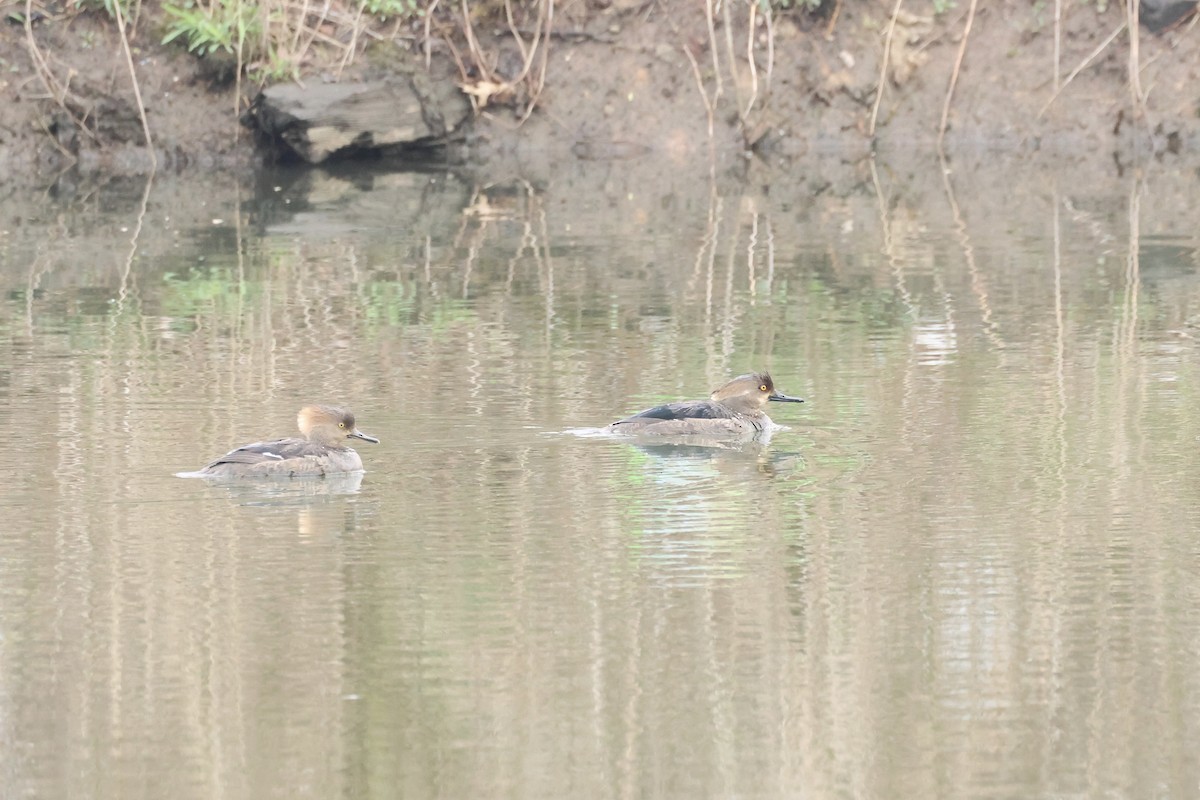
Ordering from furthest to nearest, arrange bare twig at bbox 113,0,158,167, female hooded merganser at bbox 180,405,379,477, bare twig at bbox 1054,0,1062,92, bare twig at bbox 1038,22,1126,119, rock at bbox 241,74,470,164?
bare twig at bbox 1054,0,1062,92 → bare twig at bbox 1038,22,1126,119 → rock at bbox 241,74,470,164 → bare twig at bbox 113,0,158,167 → female hooded merganser at bbox 180,405,379,477

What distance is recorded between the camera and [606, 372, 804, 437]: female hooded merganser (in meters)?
9.86

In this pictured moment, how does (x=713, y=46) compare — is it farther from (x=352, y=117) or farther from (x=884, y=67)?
(x=352, y=117)

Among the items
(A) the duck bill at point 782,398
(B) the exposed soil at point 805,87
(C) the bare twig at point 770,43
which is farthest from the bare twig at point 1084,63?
(A) the duck bill at point 782,398

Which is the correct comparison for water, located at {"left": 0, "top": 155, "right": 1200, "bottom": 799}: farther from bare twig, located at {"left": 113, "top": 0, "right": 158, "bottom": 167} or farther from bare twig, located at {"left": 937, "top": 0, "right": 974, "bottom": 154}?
bare twig, located at {"left": 937, "top": 0, "right": 974, "bottom": 154}

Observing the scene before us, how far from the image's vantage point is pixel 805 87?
969 inches

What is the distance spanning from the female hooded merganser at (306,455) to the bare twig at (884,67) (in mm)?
15533

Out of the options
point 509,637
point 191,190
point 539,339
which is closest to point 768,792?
point 509,637

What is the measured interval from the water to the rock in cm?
730

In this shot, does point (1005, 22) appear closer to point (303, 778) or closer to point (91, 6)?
point (91, 6)

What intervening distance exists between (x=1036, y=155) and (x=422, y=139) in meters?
6.64

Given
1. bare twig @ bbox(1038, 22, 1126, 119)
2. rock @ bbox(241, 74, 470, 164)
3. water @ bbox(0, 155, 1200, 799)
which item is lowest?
water @ bbox(0, 155, 1200, 799)

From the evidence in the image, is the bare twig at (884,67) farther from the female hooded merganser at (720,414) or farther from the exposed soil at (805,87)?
the female hooded merganser at (720,414)

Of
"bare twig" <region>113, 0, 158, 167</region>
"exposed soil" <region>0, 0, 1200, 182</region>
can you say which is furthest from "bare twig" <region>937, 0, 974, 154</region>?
"bare twig" <region>113, 0, 158, 167</region>

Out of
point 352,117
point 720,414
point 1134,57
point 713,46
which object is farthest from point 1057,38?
point 720,414
